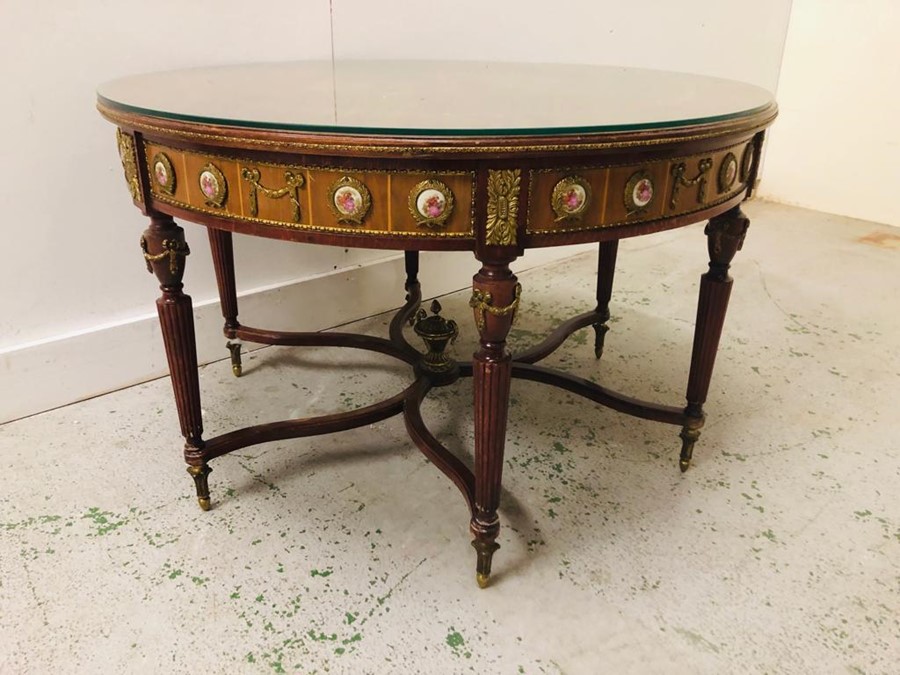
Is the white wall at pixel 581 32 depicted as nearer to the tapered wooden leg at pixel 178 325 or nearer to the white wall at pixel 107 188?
the white wall at pixel 107 188

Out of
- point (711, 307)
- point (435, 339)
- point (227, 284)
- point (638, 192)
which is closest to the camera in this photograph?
point (638, 192)

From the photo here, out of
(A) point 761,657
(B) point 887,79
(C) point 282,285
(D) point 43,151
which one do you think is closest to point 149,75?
(D) point 43,151

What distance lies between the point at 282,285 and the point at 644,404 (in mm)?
1079

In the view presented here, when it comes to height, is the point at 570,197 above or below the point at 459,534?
above

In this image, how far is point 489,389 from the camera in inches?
41.3

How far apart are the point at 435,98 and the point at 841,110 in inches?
129

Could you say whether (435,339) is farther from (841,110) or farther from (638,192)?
(841,110)

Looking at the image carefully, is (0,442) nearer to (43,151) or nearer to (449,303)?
(43,151)

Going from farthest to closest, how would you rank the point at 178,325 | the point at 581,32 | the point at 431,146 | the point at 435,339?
the point at 581,32 → the point at 435,339 → the point at 178,325 → the point at 431,146

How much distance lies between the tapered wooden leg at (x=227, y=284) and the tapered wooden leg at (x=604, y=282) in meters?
0.96

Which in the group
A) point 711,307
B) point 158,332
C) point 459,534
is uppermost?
point 711,307

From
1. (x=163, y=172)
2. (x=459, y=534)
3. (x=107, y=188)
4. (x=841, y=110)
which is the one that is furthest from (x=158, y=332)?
(x=841, y=110)

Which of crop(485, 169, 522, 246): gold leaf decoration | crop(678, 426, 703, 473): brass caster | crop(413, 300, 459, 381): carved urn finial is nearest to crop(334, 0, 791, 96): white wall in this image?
crop(413, 300, 459, 381): carved urn finial

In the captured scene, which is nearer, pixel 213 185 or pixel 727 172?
pixel 213 185
